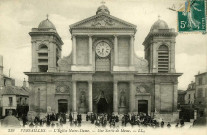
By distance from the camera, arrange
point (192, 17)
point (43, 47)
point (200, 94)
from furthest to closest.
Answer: point (200, 94) → point (43, 47) → point (192, 17)

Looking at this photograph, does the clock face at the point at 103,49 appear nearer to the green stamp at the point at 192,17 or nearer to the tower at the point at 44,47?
the tower at the point at 44,47

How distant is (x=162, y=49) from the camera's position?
31.6 m

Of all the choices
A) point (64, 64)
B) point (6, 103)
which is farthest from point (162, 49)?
point (6, 103)

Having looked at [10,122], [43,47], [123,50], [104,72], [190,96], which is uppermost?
[43,47]

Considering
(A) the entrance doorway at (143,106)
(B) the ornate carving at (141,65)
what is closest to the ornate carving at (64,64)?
(B) the ornate carving at (141,65)

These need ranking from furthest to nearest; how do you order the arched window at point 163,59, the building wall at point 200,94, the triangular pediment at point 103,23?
the building wall at point 200,94, the arched window at point 163,59, the triangular pediment at point 103,23

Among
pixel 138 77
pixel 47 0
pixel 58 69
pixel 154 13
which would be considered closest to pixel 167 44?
pixel 138 77

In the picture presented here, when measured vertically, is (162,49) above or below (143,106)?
above

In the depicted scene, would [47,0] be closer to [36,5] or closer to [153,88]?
[36,5]

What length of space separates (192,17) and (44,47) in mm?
16138

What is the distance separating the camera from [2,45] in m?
25.0

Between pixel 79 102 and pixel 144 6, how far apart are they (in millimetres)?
12664

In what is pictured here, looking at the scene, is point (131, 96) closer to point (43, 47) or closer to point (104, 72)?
point (104, 72)

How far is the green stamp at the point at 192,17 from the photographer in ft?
73.6
